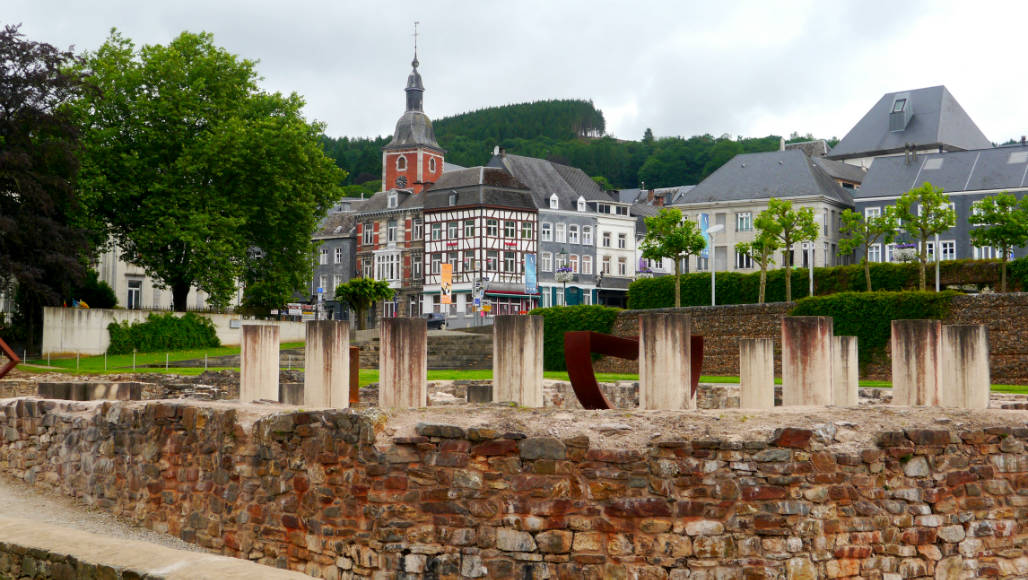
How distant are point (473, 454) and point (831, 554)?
3661 millimetres

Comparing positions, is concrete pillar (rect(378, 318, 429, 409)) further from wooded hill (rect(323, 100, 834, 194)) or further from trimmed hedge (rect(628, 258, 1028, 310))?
wooded hill (rect(323, 100, 834, 194))

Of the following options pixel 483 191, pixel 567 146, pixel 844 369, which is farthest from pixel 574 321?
pixel 567 146

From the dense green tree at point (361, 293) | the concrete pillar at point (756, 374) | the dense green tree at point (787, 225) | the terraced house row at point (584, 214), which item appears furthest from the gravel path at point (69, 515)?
the terraced house row at point (584, 214)

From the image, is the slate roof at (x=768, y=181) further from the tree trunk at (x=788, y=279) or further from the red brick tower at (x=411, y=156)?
the red brick tower at (x=411, y=156)

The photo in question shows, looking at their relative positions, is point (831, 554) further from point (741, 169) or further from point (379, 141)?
point (379, 141)

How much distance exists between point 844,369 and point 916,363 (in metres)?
2.86

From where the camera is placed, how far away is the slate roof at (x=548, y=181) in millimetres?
86250

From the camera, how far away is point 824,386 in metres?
15.1

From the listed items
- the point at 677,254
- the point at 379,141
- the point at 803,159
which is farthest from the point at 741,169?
the point at 379,141

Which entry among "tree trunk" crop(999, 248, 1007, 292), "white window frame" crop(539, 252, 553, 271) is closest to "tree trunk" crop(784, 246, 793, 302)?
"tree trunk" crop(999, 248, 1007, 292)

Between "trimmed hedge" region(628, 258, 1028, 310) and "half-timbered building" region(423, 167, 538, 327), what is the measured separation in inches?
809

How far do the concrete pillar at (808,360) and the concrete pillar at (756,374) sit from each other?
2.94 m

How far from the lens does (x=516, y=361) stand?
48.8ft

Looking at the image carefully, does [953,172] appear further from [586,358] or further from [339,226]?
[586,358]
